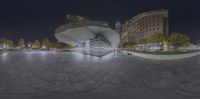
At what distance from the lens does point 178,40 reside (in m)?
34.9

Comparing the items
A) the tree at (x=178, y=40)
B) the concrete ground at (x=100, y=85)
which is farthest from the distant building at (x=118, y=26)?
the concrete ground at (x=100, y=85)

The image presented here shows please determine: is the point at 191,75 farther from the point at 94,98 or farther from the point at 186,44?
the point at 186,44

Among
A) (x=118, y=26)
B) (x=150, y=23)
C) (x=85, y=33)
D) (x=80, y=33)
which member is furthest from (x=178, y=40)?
(x=80, y=33)

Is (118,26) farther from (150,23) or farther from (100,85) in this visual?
(100,85)

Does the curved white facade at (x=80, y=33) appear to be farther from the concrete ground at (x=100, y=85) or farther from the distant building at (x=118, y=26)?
the concrete ground at (x=100, y=85)

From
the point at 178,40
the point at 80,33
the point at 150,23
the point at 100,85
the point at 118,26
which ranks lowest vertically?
the point at 100,85

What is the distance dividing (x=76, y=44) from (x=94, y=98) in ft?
124

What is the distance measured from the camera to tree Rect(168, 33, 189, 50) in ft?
109

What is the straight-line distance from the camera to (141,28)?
26.4 m

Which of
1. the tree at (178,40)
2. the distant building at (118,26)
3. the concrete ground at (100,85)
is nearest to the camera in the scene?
the concrete ground at (100,85)

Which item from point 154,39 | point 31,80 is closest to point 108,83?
point 31,80

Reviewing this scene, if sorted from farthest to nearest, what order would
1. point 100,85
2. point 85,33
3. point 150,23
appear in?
1. point 85,33
2. point 150,23
3. point 100,85

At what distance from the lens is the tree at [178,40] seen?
33150mm

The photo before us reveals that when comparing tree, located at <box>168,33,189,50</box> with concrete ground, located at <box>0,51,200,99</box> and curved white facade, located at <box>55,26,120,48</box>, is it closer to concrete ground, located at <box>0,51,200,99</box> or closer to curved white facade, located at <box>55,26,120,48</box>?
curved white facade, located at <box>55,26,120,48</box>
